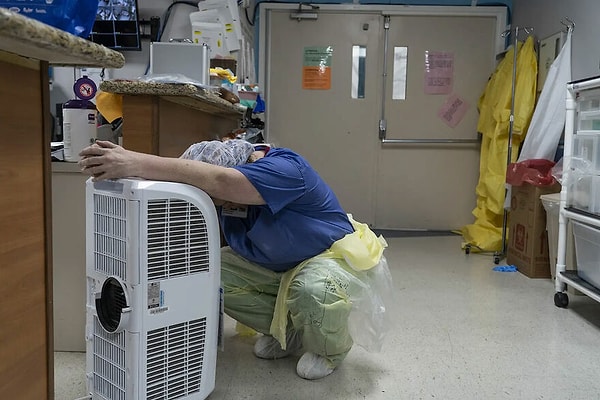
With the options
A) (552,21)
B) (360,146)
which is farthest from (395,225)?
(552,21)

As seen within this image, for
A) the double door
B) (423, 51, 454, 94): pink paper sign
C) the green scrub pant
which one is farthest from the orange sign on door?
the green scrub pant

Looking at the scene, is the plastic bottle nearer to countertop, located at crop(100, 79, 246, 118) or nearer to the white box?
countertop, located at crop(100, 79, 246, 118)

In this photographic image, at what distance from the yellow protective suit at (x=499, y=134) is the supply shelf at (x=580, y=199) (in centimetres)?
101

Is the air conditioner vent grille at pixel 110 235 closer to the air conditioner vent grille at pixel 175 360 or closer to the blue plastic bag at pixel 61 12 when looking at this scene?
the air conditioner vent grille at pixel 175 360

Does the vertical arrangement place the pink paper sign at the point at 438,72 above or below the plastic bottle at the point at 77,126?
above

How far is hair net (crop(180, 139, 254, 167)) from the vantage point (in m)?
1.39

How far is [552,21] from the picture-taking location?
135 inches

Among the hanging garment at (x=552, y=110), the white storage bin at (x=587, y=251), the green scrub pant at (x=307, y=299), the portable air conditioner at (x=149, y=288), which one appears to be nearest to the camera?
the portable air conditioner at (x=149, y=288)

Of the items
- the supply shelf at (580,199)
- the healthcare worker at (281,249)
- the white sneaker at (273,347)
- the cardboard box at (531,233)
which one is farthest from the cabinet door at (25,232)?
the cardboard box at (531,233)

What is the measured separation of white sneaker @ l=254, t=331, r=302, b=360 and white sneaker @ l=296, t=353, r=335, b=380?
132mm

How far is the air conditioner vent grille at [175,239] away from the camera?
112 cm

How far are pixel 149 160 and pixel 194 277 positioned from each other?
292mm

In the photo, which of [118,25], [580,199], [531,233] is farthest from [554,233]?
[118,25]

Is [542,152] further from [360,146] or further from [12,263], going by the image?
[12,263]
